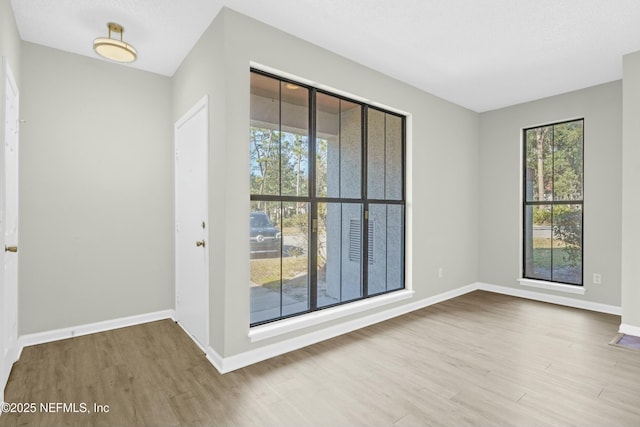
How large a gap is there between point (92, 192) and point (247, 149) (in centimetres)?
181

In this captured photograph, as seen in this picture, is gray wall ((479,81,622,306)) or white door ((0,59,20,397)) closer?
white door ((0,59,20,397))

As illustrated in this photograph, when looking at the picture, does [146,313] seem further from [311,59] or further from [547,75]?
[547,75]

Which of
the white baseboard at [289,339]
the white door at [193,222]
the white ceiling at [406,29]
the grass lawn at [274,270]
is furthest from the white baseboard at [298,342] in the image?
the white ceiling at [406,29]

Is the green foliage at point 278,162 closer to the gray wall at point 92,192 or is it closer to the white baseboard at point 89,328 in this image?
the gray wall at point 92,192

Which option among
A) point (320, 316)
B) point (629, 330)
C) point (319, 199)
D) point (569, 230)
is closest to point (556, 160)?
point (569, 230)

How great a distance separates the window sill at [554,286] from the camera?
406 cm

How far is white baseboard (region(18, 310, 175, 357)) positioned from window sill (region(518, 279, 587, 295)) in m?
4.62

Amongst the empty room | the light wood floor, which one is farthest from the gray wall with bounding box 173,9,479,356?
the light wood floor

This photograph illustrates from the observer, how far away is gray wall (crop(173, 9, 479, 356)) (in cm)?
244

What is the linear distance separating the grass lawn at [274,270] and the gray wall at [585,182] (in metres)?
3.35

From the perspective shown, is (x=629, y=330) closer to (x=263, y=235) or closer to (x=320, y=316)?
(x=320, y=316)

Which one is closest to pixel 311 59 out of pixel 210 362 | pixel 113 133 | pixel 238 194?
pixel 238 194

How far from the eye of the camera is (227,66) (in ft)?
7.91

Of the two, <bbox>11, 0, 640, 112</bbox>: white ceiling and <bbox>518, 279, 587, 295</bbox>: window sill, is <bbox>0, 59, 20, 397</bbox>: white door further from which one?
<bbox>518, 279, 587, 295</bbox>: window sill
